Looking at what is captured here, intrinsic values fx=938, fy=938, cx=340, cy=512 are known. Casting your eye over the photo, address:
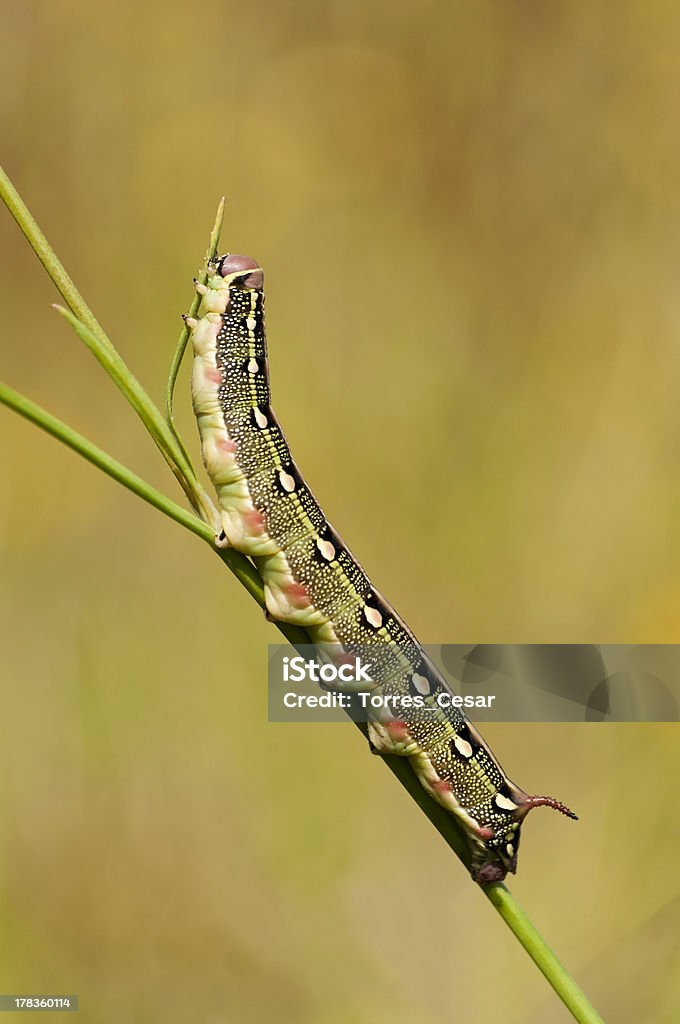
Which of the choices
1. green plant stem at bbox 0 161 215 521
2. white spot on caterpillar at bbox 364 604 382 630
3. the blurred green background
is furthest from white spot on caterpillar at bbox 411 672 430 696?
the blurred green background

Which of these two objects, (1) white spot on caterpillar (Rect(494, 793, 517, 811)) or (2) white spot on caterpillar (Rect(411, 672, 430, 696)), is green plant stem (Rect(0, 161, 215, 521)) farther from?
(1) white spot on caterpillar (Rect(494, 793, 517, 811))

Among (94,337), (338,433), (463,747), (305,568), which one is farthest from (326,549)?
(338,433)

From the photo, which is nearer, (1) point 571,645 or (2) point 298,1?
(1) point 571,645

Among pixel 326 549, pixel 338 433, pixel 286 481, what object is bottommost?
pixel 326 549

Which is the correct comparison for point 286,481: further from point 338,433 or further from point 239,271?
point 338,433

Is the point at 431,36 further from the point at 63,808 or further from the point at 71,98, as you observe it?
the point at 63,808

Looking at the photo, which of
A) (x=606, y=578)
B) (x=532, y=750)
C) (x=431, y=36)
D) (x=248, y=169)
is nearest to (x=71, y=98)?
(x=248, y=169)
